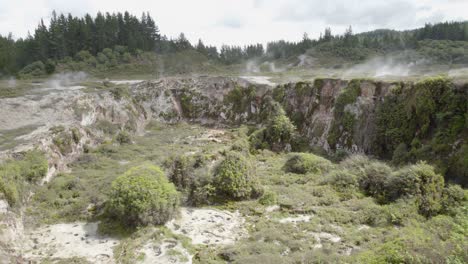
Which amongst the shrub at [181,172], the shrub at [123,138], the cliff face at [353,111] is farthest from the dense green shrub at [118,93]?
the shrub at [181,172]

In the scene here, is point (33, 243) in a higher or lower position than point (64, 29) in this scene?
lower

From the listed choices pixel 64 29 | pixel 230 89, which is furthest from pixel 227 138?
pixel 64 29

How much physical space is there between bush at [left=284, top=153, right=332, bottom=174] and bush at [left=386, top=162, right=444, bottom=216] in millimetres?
3895

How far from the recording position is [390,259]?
8.06 metres

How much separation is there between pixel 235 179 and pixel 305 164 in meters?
4.76

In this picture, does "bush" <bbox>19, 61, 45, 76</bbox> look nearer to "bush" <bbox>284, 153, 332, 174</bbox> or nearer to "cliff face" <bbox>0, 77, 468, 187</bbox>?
"cliff face" <bbox>0, 77, 468, 187</bbox>

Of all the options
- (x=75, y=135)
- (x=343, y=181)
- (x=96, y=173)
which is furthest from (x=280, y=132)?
(x=75, y=135)

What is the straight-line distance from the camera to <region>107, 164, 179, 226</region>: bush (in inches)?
426

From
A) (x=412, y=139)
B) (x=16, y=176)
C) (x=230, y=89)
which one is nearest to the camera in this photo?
(x=16, y=176)

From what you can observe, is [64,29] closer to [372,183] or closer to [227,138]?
[227,138]

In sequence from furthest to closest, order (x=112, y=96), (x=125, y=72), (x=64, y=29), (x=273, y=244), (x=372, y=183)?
(x=64, y=29) → (x=125, y=72) → (x=112, y=96) → (x=372, y=183) → (x=273, y=244)

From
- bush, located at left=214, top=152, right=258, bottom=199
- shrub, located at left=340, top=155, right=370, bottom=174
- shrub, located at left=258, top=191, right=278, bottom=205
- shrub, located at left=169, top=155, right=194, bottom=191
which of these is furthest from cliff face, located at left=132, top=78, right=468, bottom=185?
shrub, located at left=169, top=155, right=194, bottom=191

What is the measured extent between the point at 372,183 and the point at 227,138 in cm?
1231

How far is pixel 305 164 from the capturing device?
1634 centimetres
